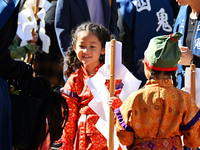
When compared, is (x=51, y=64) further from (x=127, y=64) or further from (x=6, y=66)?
(x=6, y=66)

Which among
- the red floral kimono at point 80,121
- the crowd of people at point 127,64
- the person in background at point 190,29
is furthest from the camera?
the person in background at point 190,29

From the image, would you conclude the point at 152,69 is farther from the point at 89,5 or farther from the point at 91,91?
the point at 89,5

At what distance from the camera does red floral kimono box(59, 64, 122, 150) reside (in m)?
3.86

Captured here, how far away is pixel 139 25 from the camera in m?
6.15

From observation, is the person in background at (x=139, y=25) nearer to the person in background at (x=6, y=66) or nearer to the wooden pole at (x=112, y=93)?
the wooden pole at (x=112, y=93)

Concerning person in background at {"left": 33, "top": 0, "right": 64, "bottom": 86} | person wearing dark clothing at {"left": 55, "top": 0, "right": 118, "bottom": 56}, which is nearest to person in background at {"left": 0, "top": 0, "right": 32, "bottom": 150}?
person wearing dark clothing at {"left": 55, "top": 0, "right": 118, "bottom": 56}

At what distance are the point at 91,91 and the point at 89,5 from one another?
1949mm

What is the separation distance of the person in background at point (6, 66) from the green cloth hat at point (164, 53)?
0.95 meters

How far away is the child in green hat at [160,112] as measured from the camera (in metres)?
3.07

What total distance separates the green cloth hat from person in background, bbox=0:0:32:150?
0.95 metres

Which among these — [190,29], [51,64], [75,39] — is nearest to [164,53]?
[75,39]

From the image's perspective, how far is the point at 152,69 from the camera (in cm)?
316

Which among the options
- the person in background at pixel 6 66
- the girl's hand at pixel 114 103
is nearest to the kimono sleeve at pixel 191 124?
the girl's hand at pixel 114 103

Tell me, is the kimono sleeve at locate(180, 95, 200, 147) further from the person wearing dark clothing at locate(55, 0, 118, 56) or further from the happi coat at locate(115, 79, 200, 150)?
the person wearing dark clothing at locate(55, 0, 118, 56)
